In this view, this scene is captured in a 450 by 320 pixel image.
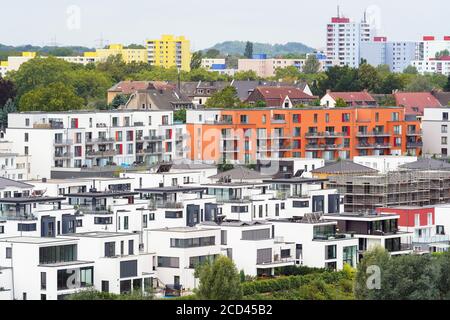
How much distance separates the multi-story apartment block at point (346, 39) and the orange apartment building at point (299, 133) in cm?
5302

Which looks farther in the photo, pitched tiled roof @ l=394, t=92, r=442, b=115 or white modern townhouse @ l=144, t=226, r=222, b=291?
pitched tiled roof @ l=394, t=92, r=442, b=115

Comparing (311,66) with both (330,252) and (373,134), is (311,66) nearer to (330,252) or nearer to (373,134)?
(373,134)

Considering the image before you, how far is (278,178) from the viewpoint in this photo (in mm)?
30094

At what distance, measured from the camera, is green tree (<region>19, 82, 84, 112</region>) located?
142ft

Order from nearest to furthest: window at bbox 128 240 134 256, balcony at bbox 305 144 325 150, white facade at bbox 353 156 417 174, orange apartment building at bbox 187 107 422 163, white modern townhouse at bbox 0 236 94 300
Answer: white modern townhouse at bbox 0 236 94 300 < window at bbox 128 240 134 256 < white facade at bbox 353 156 417 174 < orange apartment building at bbox 187 107 422 163 < balcony at bbox 305 144 325 150

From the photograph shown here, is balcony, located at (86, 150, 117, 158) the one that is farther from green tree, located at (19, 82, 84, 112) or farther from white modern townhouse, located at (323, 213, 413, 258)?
white modern townhouse, located at (323, 213, 413, 258)

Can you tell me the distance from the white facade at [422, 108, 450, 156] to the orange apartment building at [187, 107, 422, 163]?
445 mm

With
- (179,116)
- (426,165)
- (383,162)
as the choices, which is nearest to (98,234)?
(426,165)

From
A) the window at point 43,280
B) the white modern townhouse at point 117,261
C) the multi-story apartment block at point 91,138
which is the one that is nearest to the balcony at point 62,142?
the multi-story apartment block at point 91,138

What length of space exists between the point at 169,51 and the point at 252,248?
2577 inches

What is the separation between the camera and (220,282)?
20734 mm

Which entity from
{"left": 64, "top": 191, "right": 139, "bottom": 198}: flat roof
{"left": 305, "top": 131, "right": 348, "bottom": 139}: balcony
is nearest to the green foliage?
{"left": 305, "top": 131, "right": 348, "bottom": 139}: balcony

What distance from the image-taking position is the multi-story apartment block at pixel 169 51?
87481 millimetres
